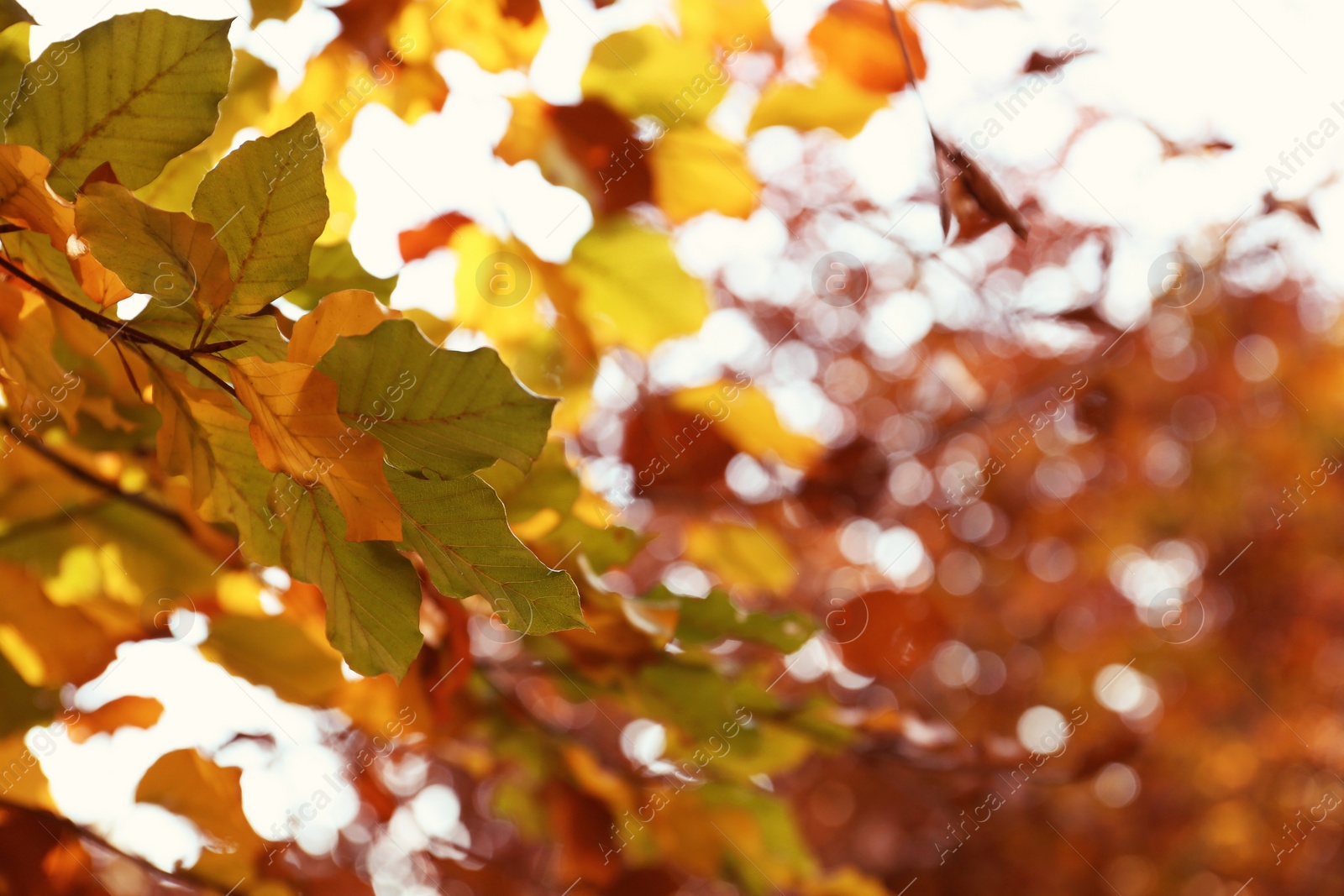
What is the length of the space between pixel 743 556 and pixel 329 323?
535mm

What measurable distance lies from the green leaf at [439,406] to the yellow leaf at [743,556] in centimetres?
51

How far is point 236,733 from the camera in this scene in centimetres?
67

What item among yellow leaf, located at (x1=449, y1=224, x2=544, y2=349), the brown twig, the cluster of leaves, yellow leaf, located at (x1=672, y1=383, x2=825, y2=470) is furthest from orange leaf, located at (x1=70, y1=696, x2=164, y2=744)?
yellow leaf, located at (x1=672, y1=383, x2=825, y2=470)

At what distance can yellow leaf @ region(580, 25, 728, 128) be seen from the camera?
0.56m

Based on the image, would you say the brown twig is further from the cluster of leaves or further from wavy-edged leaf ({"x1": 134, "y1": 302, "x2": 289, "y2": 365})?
wavy-edged leaf ({"x1": 134, "y1": 302, "x2": 289, "y2": 365})

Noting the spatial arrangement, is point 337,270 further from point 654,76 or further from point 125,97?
point 654,76

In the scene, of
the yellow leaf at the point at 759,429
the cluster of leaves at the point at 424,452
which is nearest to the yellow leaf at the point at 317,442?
the cluster of leaves at the point at 424,452

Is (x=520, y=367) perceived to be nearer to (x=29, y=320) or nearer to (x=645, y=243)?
(x=645, y=243)

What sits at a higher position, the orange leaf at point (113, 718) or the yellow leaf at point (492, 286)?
the yellow leaf at point (492, 286)

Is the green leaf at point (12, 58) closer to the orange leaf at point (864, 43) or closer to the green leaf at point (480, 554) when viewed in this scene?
the green leaf at point (480, 554)

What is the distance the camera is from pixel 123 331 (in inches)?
9.5

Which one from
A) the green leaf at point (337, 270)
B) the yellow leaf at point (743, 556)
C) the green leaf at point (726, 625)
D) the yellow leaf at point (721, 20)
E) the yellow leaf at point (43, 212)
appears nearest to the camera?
the yellow leaf at point (43, 212)

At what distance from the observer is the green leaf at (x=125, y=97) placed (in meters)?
0.24

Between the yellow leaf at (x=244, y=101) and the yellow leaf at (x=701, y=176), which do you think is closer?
the yellow leaf at (x=244, y=101)
